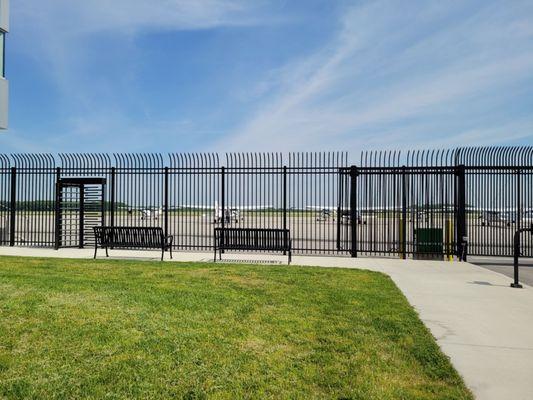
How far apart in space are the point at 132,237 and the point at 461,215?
930cm

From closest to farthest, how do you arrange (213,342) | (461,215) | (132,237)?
(213,342), (132,237), (461,215)

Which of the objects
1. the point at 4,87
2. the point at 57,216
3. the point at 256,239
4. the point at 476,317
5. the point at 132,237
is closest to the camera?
the point at 476,317

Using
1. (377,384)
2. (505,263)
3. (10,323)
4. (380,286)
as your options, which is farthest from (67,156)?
(505,263)

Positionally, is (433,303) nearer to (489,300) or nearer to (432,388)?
(489,300)

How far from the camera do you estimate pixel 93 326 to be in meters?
4.50

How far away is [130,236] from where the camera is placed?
34.6 feet

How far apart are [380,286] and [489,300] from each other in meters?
1.74

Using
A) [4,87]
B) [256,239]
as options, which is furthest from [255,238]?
[4,87]

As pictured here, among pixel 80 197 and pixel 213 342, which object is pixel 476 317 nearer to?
pixel 213 342

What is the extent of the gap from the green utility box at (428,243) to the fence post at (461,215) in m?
0.48

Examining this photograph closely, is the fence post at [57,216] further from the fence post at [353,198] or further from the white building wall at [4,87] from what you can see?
the fence post at [353,198]

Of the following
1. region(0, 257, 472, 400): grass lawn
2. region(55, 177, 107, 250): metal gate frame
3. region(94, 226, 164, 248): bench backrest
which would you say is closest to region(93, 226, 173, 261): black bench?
region(94, 226, 164, 248): bench backrest

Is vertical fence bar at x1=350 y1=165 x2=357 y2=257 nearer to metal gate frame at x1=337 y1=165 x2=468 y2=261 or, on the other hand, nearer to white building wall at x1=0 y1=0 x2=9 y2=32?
metal gate frame at x1=337 y1=165 x2=468 y2=261

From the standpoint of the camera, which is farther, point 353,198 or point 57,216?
point 57,216
